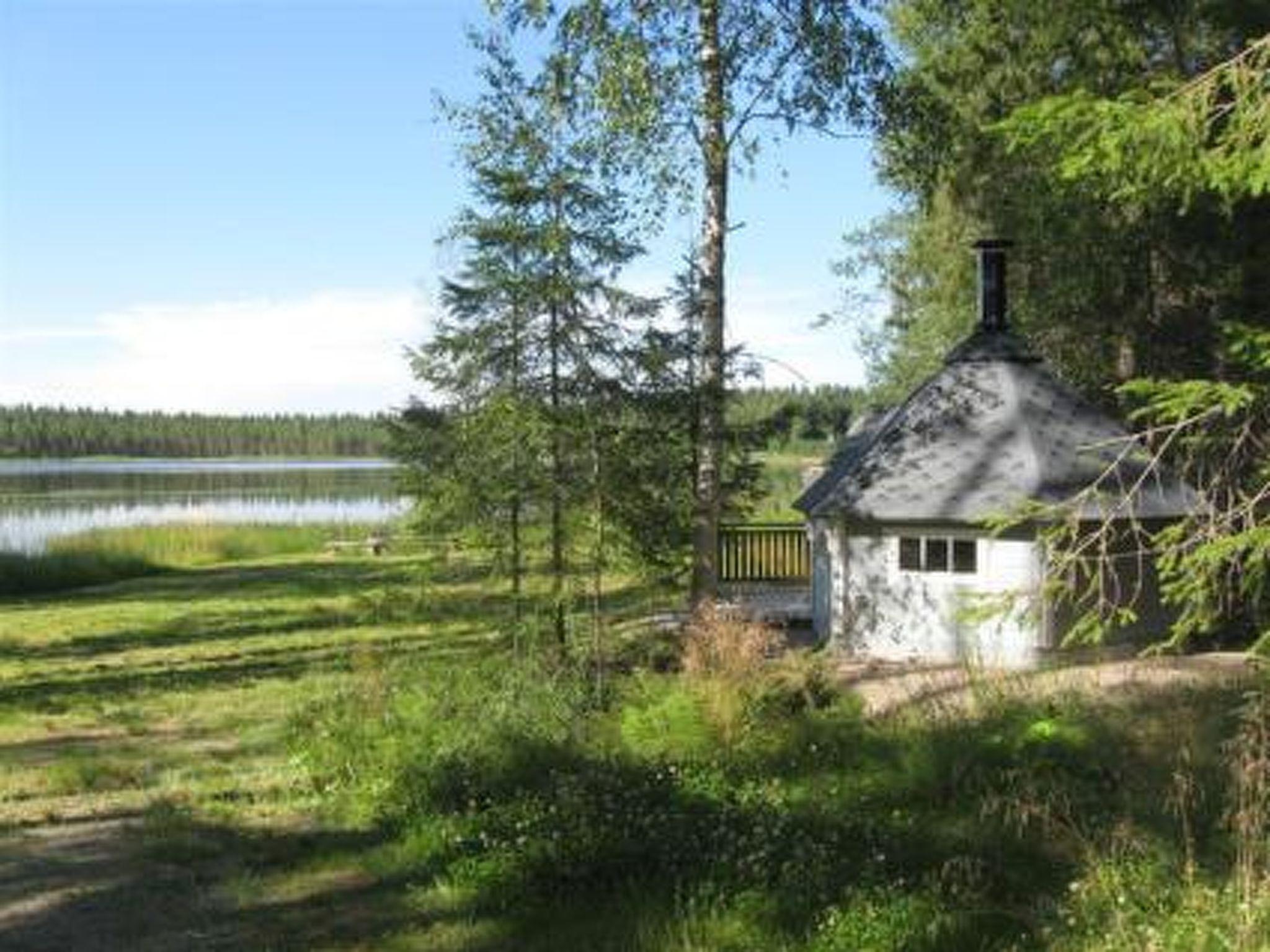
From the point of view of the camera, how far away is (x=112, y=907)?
308 inches

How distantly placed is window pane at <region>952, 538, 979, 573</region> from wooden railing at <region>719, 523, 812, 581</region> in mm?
9613

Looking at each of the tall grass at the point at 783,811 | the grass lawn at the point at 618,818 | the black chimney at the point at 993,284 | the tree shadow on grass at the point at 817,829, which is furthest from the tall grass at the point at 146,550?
the tree shadow on grass at the point at 817,829

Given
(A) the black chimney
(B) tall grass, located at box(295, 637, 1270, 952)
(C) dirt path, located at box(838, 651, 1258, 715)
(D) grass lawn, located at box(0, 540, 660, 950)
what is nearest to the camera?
(B) tall grass, located at box(295, 637, 1270, 952)

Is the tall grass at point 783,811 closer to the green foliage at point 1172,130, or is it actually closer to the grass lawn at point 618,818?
the grass lawn at point 618,818

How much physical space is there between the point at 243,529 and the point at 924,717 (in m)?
30.0

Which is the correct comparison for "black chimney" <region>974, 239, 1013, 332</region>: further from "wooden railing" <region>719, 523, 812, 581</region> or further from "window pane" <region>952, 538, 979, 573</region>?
"wooden railing" <region>719, 523, 812, 581</region>

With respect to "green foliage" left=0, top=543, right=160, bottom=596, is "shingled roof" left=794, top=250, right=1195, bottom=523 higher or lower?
higher

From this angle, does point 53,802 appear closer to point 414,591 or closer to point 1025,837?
point 414,591

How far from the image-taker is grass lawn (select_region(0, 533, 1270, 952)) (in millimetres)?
7039

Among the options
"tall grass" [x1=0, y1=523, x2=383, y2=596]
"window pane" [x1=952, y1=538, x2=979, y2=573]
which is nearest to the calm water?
"tall grass" [x1=0, y1=523, x2=383, y2=596]

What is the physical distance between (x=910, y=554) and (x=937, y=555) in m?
0.33

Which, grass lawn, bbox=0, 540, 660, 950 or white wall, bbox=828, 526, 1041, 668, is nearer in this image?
grass lawn, bbox=0, 540, 660, 950

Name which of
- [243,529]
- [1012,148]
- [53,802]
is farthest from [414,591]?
[243,529]

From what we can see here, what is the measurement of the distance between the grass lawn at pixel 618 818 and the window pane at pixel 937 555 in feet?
13.8
